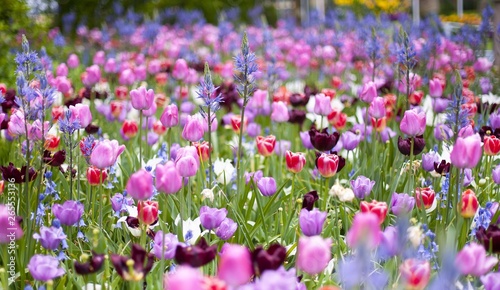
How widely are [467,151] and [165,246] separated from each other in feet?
2.81

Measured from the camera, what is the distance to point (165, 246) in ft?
6.19

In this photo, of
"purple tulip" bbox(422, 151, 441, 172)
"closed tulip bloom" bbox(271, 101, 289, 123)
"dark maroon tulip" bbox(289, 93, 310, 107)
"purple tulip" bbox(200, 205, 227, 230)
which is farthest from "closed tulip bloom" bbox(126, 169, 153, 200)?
"dark maroon tulip" bbox(289, 93, 310, 107)

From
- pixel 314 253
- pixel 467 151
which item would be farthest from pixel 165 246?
pixel 467 151

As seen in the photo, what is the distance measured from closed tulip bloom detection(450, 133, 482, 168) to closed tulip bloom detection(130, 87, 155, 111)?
127cm

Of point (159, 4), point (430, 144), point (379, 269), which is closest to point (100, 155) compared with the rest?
point (379, 269)

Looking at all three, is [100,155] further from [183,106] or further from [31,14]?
[31,14]

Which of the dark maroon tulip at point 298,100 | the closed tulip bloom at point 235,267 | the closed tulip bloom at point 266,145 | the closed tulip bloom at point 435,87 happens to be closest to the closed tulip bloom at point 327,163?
the closed tulip bloom at point 266,145

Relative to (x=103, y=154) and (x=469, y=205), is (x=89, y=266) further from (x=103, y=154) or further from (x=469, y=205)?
(x=469, y=205)

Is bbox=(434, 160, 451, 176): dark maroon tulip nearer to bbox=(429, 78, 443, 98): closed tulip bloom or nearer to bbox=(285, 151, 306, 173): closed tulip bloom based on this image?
bbox=(285, 151, 306, 173): closed tulip bloom

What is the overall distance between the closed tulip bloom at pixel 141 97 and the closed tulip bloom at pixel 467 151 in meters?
1.27

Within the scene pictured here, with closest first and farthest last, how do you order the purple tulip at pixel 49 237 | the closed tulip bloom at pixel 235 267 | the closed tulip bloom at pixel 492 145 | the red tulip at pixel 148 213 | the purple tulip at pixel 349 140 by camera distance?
the closed tulip bloom at pixel 235 267
the purple tulip at pixel 49 237
the red tulip at pixel 148 213
the closed tulip bloom at pixel 492 145
the purple tulip at pixel 349 140

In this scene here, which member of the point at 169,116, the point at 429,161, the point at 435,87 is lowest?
the point at 429,161

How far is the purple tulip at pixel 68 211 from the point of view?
205 cm

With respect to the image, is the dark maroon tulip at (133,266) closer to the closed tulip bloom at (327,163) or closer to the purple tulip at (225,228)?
the purple tulip at (225,228)
